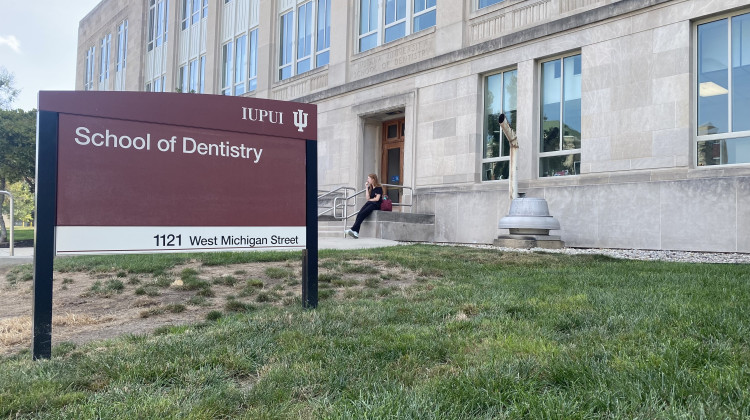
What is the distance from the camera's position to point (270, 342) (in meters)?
3.36

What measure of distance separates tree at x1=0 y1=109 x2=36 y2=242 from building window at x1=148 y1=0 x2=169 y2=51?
31.2 feet

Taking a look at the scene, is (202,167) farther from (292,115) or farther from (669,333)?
(669,333)

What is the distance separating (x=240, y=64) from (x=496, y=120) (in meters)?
15.4

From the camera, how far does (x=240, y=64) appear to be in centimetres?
2516

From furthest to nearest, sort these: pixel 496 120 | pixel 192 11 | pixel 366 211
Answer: pixel 192 11, pixel 496 120, pixel 366 211

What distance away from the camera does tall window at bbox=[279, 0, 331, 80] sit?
66.6ft

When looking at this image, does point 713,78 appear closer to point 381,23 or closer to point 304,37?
point 381,23

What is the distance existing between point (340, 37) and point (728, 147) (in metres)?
12.9

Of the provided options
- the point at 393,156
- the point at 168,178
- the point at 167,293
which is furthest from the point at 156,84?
the point at 168,178

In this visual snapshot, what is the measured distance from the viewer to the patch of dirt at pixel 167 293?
4.29 metres

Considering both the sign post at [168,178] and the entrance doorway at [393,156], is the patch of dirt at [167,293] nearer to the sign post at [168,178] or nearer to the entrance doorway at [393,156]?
the sign post at [168,178]

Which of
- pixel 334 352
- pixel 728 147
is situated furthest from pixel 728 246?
pixel 334 352

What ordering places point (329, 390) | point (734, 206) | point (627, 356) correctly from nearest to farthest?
1. point (329, 390)
2. point (627, 356)
3. point (734, 206)

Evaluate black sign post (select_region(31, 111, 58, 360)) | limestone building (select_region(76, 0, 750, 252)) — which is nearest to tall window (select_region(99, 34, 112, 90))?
limestone building (select_region(76, 0, 750, 252))
